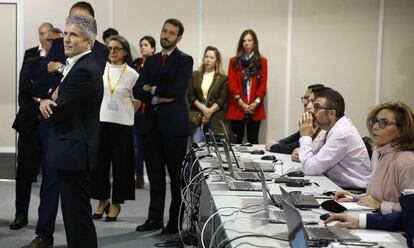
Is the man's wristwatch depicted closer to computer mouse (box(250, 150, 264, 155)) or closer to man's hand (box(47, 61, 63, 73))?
man's hand (box(47, 61, 63, 73))

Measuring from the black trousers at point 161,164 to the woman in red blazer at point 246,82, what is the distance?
231cm

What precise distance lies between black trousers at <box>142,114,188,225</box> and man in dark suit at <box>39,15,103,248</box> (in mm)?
1320

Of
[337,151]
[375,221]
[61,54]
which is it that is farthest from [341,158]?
[61,54]

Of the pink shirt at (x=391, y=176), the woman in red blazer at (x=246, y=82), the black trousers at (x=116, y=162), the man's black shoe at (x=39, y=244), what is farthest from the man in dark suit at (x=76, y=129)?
the woman in red blazer at (x=246, y=82)

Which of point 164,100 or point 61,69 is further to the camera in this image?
point 164,100

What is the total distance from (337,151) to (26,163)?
249cm

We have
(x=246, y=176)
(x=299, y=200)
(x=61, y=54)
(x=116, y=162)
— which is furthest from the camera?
(x=116, y=162)

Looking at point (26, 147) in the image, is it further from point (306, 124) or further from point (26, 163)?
point (306, 124)

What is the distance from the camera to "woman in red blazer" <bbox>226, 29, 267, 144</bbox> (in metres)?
6.93

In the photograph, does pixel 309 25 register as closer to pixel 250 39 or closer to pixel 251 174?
pixel 250 39

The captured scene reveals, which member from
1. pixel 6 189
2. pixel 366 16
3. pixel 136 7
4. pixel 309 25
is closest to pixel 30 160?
pixel 6 189

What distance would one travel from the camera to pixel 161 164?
4773 mm

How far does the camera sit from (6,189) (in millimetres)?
6477

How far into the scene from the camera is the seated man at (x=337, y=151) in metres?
3.83
